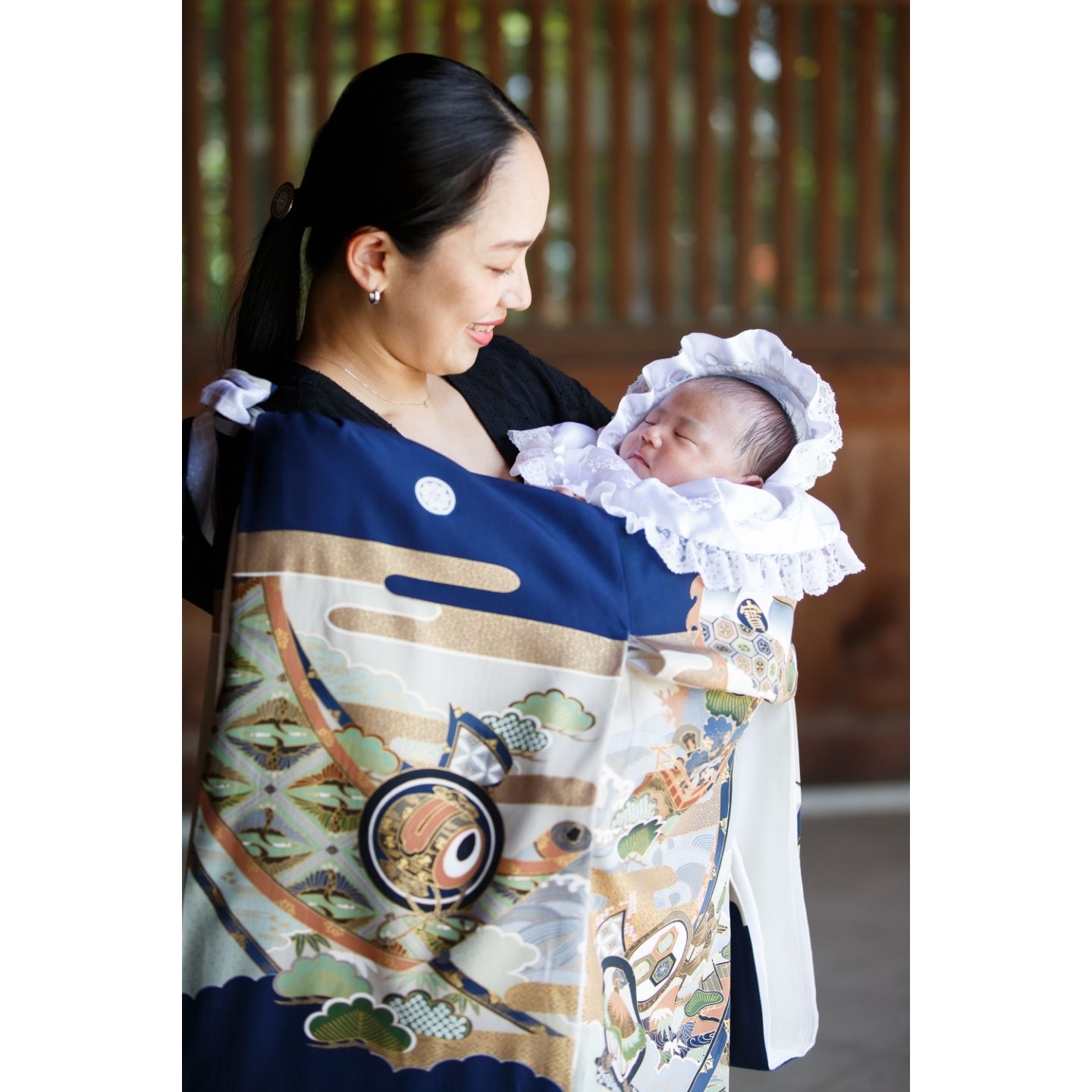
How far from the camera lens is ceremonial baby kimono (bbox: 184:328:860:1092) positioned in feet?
3.52

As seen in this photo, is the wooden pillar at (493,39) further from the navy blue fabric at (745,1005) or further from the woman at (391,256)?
the navy blue fabric at (745,1005)

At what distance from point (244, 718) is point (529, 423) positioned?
0.53 metres

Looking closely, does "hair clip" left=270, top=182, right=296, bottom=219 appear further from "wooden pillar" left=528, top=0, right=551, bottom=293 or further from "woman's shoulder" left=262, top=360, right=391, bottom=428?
"wooden pillar" left=528, top=0, right=551, bottom=293

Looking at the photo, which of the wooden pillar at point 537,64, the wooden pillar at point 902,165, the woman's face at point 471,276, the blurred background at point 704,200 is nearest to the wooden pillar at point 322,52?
the blurred background at point 704,200

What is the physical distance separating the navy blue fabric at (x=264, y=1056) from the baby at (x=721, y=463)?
508 millimetres

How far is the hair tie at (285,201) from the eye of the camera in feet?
4.13

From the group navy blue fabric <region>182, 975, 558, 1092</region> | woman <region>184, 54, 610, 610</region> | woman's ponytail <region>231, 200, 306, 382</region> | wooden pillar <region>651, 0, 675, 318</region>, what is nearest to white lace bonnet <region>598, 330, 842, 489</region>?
woman <region>184, 54, 610, 610</region>

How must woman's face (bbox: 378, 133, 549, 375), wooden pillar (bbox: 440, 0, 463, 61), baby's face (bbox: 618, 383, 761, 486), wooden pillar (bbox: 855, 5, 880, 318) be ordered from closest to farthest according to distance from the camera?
1. woman's face (bbox: 378, 133, 549, 375)
2. baby's face (bbox: 618, 383, 761, 486)
3. wooden pillar (bbox: 440, 0, 463, 61)
4. wooden pillar (bbox: 855, 5, 880, 318)

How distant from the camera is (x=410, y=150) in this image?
1141mm

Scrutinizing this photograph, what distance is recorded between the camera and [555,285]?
3.63 m

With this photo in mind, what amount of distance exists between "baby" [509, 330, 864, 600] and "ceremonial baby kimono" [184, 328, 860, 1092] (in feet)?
0.24

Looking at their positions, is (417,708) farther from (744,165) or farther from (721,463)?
(744,165)
